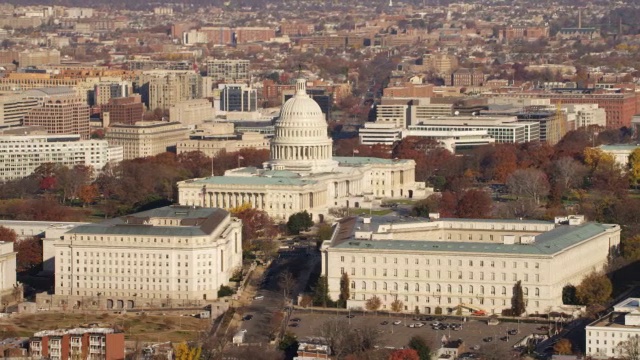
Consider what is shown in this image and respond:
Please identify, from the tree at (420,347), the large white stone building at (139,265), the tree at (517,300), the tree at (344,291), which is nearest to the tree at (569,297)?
the tree at (517,300)

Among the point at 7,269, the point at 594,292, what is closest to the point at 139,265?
the point at 7,269

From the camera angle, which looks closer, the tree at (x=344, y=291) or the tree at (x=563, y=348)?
the tree at (x=563, y=348)

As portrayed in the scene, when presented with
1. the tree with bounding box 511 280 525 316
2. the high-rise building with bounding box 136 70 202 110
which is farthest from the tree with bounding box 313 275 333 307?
the high-rise building with bounding box 136 70 202 110

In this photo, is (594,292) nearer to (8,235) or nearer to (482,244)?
(482,244)

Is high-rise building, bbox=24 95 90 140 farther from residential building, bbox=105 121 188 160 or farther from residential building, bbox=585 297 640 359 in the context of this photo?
residential building, bbox=585 297 640 359

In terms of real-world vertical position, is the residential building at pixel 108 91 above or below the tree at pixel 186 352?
below

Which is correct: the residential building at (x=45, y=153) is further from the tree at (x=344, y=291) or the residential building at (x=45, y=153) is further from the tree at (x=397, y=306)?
the tree at (x=397, y=306)

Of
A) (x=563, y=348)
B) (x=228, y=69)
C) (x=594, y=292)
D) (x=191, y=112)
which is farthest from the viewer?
(x=228, y=69)

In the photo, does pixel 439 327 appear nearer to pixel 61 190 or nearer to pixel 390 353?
pixel 390 353
